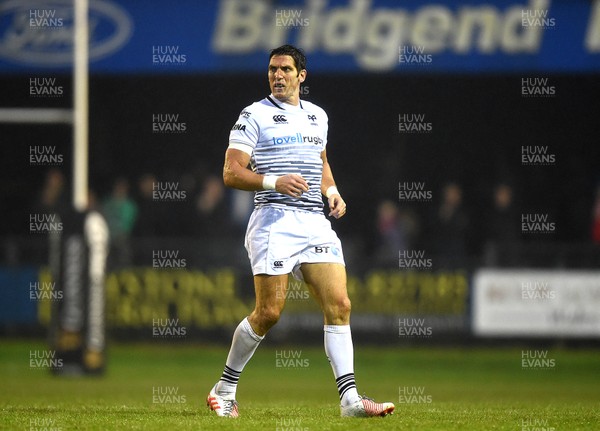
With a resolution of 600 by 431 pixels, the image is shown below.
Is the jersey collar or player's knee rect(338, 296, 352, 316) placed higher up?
the jersey collar

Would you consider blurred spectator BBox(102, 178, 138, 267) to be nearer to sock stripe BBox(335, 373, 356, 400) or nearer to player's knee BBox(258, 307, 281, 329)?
player's knee BBox(258, 307, 281, 329)

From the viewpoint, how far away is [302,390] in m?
14.8

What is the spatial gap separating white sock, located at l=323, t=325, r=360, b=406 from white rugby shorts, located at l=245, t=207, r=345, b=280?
20.5 inches

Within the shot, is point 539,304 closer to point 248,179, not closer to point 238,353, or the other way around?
point 238,353

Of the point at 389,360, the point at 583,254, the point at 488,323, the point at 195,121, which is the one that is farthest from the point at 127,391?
the point at 195,121

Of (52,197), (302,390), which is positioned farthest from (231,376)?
(52,197)

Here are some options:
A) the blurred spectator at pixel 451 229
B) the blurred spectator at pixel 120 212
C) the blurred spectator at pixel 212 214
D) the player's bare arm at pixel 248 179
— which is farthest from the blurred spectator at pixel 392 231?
the player's bare arm at pixel 248 179

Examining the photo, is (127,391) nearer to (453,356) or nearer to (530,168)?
(453,356)

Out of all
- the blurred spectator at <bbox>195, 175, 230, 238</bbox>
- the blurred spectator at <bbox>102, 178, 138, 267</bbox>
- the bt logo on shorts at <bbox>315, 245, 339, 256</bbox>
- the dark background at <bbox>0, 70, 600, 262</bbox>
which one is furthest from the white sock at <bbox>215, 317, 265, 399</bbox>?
the dark background at <bbox>0, 70, 600, 262</bbox>

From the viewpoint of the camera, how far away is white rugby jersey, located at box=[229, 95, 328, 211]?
30.8ft

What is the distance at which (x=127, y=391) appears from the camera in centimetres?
1409

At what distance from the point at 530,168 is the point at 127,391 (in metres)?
11.8

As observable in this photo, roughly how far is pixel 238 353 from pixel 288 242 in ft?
3.09

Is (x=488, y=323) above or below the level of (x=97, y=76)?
below
